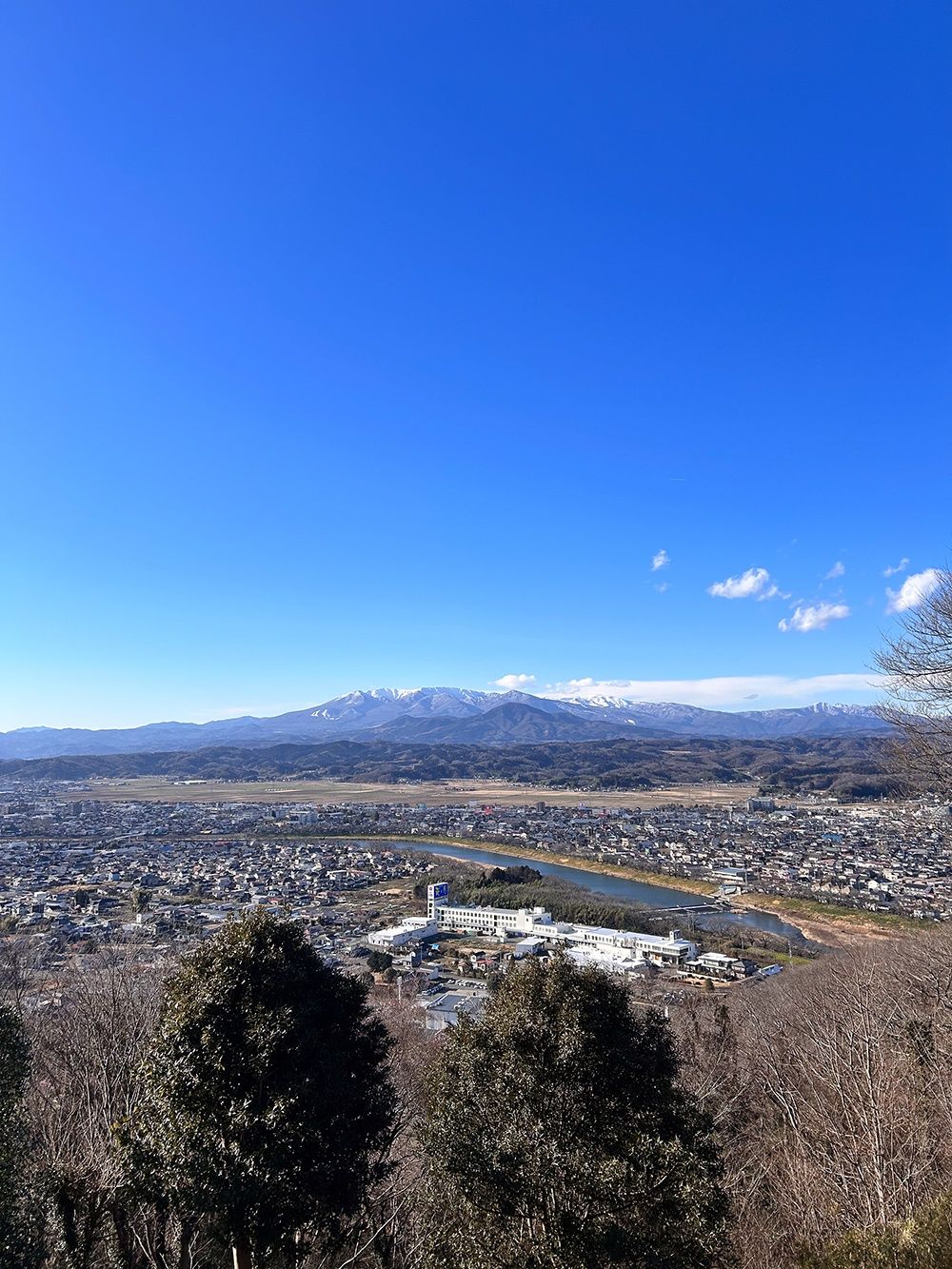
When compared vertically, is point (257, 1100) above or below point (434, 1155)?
above

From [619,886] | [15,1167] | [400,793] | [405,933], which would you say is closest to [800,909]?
[619,886]

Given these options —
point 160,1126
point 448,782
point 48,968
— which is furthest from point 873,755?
point 448,782

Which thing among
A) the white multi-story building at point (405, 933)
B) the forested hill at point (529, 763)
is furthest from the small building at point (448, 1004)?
the forested hill at point (529, 763)

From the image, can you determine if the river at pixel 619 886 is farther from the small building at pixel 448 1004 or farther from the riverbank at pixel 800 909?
the small building at pixel 448 1004

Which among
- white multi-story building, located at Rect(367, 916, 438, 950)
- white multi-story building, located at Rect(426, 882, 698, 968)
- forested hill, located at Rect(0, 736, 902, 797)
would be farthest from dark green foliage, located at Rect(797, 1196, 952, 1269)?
forested hill, located at Rect(0, 736, 902, 797)

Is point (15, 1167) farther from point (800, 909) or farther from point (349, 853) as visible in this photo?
point (349, 853)

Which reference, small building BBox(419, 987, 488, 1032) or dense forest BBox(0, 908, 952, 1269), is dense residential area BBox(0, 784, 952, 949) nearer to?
dense forest BBox(0, 908, 952, 1269)

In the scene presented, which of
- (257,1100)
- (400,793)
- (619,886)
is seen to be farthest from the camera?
(400,793)
